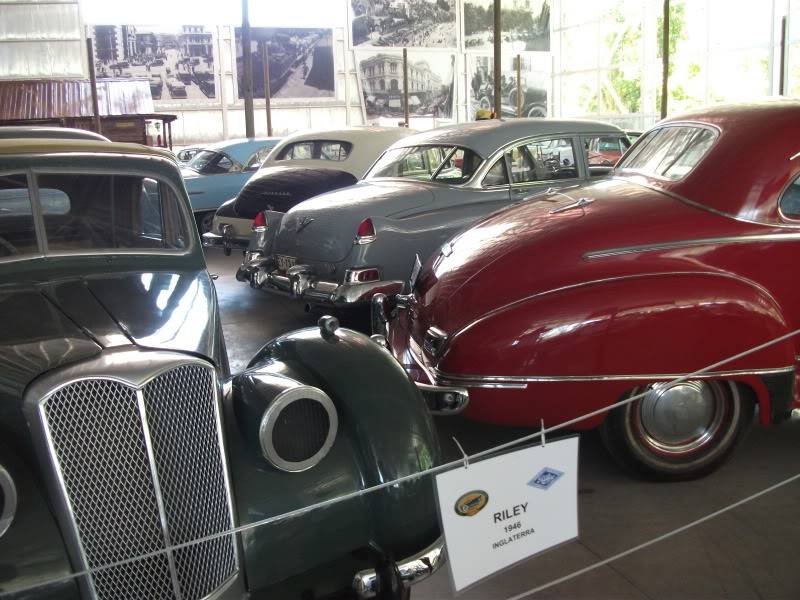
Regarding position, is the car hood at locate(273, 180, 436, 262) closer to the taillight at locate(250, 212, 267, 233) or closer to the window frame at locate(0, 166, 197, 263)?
the taillight at locate(250, 212, 267, 233)

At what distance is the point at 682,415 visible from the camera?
3.77 meters

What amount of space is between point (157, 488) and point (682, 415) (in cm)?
246

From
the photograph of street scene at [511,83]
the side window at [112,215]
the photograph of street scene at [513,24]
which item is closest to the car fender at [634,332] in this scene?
the side window at [112,215]

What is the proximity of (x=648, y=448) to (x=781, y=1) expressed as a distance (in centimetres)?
2118

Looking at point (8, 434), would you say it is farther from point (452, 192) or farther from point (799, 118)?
point (452, 192)

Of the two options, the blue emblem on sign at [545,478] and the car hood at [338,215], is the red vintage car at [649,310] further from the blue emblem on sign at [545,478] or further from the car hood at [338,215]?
the car hood at [338,215]

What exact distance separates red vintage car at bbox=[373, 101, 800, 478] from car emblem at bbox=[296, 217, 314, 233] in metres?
2.62

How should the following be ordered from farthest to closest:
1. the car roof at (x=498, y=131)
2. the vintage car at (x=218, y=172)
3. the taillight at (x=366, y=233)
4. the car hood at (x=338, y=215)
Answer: the vintage car at (x=218, y=172)
the car roof at (x=498, y=131)
the car hood at (x=338, y=215)
the taillight at (x=366, y=233)

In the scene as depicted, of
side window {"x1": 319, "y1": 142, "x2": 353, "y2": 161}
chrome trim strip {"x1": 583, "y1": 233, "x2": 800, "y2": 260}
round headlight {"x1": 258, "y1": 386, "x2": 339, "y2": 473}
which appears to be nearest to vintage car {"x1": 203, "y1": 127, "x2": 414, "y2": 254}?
side window {"x1": 319, "y1": 142, "x2": 353, "y2": 161}

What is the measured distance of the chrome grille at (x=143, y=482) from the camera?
2.31 metres

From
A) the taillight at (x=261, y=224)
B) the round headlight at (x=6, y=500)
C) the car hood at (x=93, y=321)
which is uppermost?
the car hood at (x=93, y=321)

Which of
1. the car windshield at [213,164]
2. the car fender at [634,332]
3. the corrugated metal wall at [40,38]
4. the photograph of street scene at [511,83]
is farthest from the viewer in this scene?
the photograph of street scene at [511,83]

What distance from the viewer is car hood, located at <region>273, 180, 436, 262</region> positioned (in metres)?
6.39

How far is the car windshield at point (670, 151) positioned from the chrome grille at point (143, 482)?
9.71 ft
